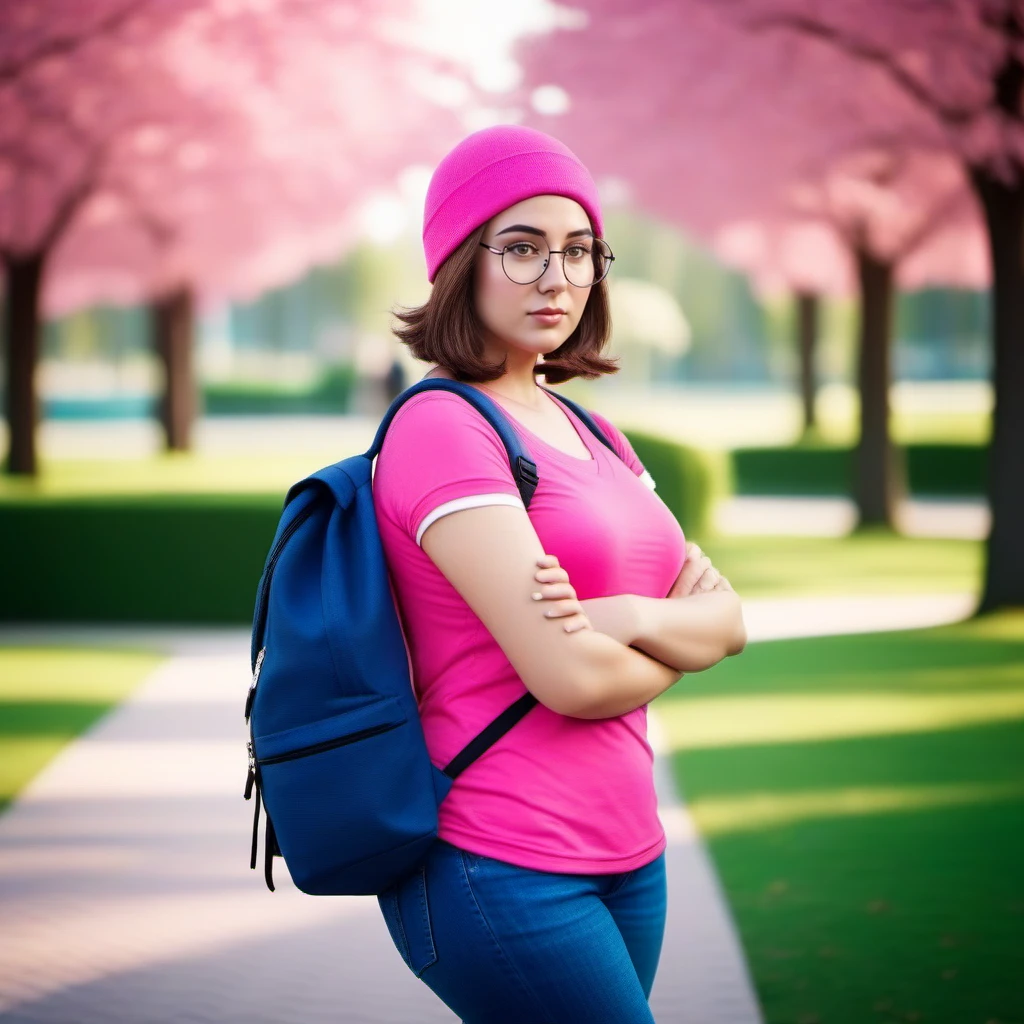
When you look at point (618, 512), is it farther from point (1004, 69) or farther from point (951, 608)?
point (951, 608)

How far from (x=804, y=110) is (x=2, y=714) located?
290 inches

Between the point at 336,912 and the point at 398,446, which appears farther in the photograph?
the point at 336,912

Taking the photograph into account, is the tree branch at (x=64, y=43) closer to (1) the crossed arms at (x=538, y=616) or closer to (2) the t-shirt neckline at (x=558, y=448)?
(2) the t-shirt neckline at (x=558, y=448)

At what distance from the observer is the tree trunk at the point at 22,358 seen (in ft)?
57.4

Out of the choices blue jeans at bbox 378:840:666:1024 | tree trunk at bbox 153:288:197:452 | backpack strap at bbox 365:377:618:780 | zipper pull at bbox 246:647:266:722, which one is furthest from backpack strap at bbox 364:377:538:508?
tree trunk at bbox 153:288:197:452

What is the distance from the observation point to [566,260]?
2.13 m

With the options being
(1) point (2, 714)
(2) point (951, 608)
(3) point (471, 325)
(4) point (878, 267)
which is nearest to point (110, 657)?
(1) point (2, 714)

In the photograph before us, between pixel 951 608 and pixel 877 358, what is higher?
pixel 877 358

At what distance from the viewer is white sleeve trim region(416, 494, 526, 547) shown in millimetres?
1854

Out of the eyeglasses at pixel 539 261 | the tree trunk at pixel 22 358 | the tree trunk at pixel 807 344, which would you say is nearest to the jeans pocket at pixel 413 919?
the eyeglasses at pixel 539 261

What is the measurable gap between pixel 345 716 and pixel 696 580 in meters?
0.67

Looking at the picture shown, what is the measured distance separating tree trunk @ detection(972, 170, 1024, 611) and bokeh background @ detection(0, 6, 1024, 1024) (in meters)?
0.02

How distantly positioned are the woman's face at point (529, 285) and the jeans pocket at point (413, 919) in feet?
2.58

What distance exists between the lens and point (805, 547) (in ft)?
51.0
